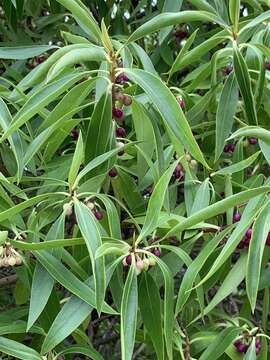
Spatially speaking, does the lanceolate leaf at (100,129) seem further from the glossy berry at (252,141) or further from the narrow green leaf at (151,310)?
the glossy berry at (252,141)

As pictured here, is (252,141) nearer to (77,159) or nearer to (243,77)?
(243,77)

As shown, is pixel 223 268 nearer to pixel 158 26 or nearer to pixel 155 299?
pixel 155 299

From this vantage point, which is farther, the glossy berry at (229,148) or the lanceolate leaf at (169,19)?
the glossy berry at (229,148)

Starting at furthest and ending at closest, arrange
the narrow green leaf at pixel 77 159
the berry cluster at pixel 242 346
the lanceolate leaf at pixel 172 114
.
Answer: the berry cluster at pixel 242 346 → the narrow green leaf at pixel 77 159 → the lanceolate leaf at pixel 172 114

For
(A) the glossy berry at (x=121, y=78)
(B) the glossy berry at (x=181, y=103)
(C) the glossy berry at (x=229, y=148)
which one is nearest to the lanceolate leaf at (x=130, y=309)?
(A) the glossy berry at (x=121, y=78)

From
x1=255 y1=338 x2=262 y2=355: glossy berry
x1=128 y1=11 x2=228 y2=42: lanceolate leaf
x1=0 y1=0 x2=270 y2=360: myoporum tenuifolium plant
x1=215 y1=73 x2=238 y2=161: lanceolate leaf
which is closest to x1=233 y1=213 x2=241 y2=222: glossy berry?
x1=0 y1=0 x2=270 y2=360: myoporum tenuifolium plant

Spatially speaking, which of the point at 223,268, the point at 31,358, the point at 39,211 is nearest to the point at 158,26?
the point at 39,211

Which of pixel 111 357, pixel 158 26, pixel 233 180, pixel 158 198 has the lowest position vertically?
pixel 111 357

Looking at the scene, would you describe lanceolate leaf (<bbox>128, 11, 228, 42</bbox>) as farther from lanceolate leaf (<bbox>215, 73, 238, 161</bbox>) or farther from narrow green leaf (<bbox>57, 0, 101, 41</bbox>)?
lanceolate leaf (<bbox>215, 73, 238, 161</bbox>)
